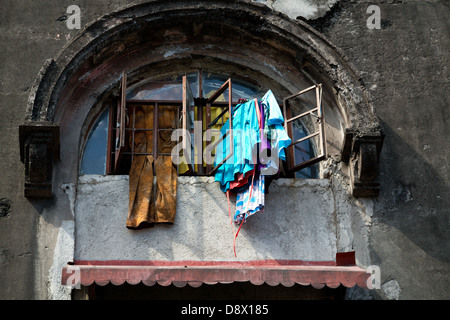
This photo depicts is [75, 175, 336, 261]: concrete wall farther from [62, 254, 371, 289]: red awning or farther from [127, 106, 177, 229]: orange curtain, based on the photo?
[62, 254, 371, 289]: red awning

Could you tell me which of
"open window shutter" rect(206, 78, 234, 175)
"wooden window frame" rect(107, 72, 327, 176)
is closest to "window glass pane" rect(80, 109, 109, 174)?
"wooden window frame" rect(107, 72, 327, 176)

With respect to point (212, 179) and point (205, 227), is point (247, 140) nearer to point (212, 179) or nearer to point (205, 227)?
point (212, 179)

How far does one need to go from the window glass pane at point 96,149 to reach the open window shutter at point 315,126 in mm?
1985

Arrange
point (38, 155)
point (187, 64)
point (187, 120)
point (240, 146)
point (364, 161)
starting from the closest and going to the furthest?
1. point (38, 155)
2. point (364, 161)
3. point (240, 146)
4. point (187, 120)
5. point (187, 64)

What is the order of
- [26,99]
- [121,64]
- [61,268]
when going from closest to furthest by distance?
[61,268]
[26,99]
[121,64]

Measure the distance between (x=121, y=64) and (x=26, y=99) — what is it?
117cm

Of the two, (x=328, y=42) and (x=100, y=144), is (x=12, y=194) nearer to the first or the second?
(x=100, y=144)

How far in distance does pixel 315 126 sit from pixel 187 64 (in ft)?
5.44

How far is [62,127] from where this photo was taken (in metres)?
8.11

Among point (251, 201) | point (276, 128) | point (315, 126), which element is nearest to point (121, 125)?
point (251, 201)

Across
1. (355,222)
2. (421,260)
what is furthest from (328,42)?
(421,260)

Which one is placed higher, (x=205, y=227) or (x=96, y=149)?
(x=96, y=149)

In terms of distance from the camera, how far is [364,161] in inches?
304

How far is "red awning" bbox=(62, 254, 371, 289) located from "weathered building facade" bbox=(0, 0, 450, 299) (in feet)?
0.04
